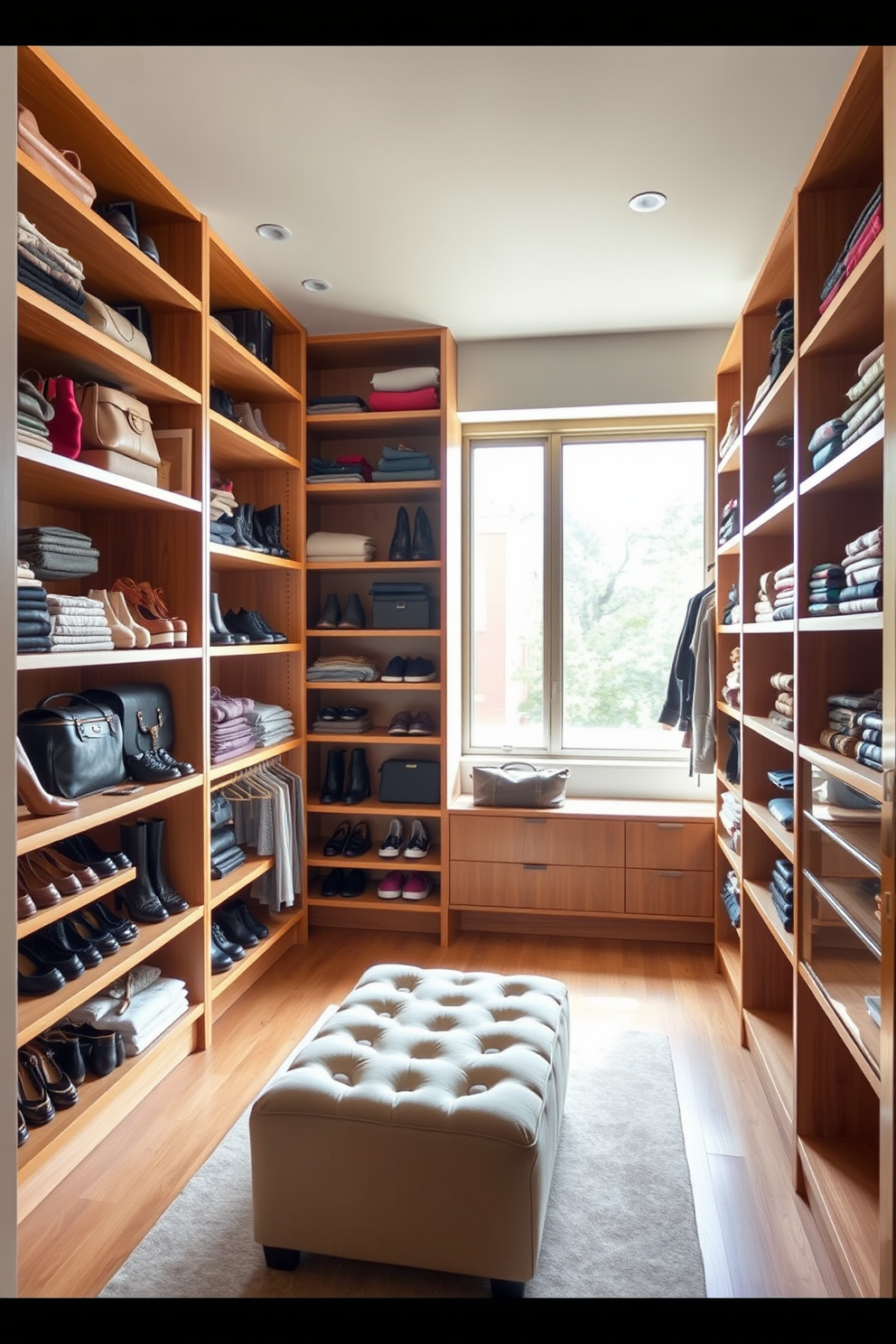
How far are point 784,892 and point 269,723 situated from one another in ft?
6.77

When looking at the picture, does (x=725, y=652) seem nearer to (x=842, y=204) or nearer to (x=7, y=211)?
(x=842, y=204)

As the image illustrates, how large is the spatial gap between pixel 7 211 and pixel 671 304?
124 inches

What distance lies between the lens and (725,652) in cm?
318

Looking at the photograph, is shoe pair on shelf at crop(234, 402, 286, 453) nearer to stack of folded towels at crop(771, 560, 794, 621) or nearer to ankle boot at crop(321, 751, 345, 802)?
ankle boot at crop(321, 751, 345, 802)

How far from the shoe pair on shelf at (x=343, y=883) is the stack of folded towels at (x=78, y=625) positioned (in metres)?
1.92

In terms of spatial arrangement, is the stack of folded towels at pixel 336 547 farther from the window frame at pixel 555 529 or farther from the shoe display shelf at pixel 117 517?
the shoe display shelf at pixel 117 517

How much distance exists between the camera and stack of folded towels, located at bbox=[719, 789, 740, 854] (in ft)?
9.49

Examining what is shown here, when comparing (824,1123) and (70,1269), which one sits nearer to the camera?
(70,1269)

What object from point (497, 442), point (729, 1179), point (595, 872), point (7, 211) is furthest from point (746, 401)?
point (7, 211)

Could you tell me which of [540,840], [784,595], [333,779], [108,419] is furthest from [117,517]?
[540,840]

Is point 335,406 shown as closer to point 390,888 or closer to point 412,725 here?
point 412,725

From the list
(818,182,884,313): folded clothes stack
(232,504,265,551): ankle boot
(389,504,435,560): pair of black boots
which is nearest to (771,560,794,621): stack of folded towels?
(818,182,884,313): folded clothes stack

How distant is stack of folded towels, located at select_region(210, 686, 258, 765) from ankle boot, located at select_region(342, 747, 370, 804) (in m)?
0.67
